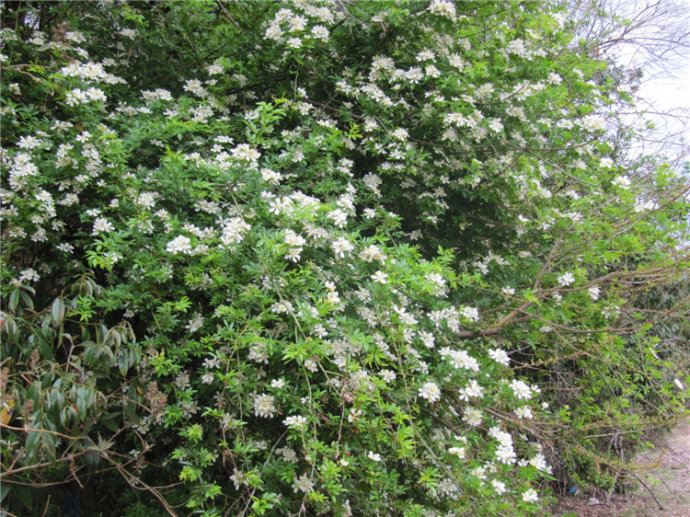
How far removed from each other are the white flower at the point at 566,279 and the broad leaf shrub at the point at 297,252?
0.53 feet

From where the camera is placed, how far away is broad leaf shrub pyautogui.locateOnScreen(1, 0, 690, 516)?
1.69 m

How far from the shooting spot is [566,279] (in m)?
2.56

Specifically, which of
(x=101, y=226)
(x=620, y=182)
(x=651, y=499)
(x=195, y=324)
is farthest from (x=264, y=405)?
(x=651, y=499)

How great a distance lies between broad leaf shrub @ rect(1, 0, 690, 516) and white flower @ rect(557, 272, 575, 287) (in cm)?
16

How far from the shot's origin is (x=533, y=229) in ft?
10.1

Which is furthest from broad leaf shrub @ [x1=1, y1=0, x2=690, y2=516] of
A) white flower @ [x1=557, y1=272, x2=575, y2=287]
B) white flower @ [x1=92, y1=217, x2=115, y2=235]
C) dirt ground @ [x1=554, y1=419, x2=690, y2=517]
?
dirt ground @ [x1=554, y1=419, x2=690, y2=517]

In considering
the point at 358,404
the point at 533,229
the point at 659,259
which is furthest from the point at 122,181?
the point at 659,259

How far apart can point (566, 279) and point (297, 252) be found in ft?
4.95

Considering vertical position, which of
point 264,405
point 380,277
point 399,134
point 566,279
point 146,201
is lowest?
point 264,405

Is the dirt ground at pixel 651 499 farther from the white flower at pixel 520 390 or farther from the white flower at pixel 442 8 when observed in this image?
the white flower at pixel 442 8

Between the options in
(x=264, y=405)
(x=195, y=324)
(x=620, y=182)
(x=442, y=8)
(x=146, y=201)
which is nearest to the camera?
(x=264, y=405)

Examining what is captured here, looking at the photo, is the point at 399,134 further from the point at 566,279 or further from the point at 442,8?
the point at 566,279

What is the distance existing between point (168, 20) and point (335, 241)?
1840mm

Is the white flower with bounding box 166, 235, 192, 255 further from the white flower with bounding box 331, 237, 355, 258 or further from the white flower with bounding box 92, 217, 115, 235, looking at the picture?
the white flower with bounding box 331, 237, 355, 258
